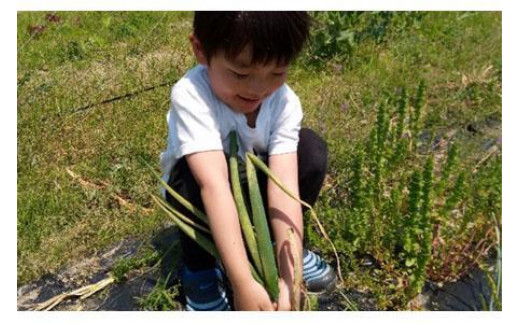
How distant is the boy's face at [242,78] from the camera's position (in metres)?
1.68

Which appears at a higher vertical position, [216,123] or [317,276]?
[216,123]

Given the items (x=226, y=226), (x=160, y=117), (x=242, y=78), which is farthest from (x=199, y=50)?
(x=160, y=117)

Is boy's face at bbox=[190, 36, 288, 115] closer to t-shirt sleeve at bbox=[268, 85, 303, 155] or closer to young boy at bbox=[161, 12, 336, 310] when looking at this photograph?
young boy at bbox=[161, 12, 336, 310]

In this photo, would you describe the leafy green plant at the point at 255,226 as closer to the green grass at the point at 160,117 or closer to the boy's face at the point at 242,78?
the boy's face at the point at 242,78

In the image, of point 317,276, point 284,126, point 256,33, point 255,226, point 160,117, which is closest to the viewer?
point 256,33

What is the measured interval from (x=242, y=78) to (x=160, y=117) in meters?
1.45

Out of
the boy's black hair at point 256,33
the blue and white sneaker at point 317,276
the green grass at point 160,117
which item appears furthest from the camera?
the green grass at point 160,117

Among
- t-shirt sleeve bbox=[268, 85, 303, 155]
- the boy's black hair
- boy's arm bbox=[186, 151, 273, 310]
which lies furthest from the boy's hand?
the boy's black hair

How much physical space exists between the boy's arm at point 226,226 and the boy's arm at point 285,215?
0.10m

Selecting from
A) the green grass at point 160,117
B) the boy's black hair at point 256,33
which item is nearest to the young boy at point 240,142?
the boy's black hair at point 256,33

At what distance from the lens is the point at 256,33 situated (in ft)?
5.33

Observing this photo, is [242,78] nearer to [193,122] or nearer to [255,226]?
[193,122]

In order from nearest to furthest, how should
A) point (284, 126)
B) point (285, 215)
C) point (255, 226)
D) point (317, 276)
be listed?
point (255, 226) → point (285, 215) → point (284, 126) → point (317, 276)

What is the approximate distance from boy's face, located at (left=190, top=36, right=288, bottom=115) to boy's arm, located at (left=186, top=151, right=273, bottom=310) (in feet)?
0.60
